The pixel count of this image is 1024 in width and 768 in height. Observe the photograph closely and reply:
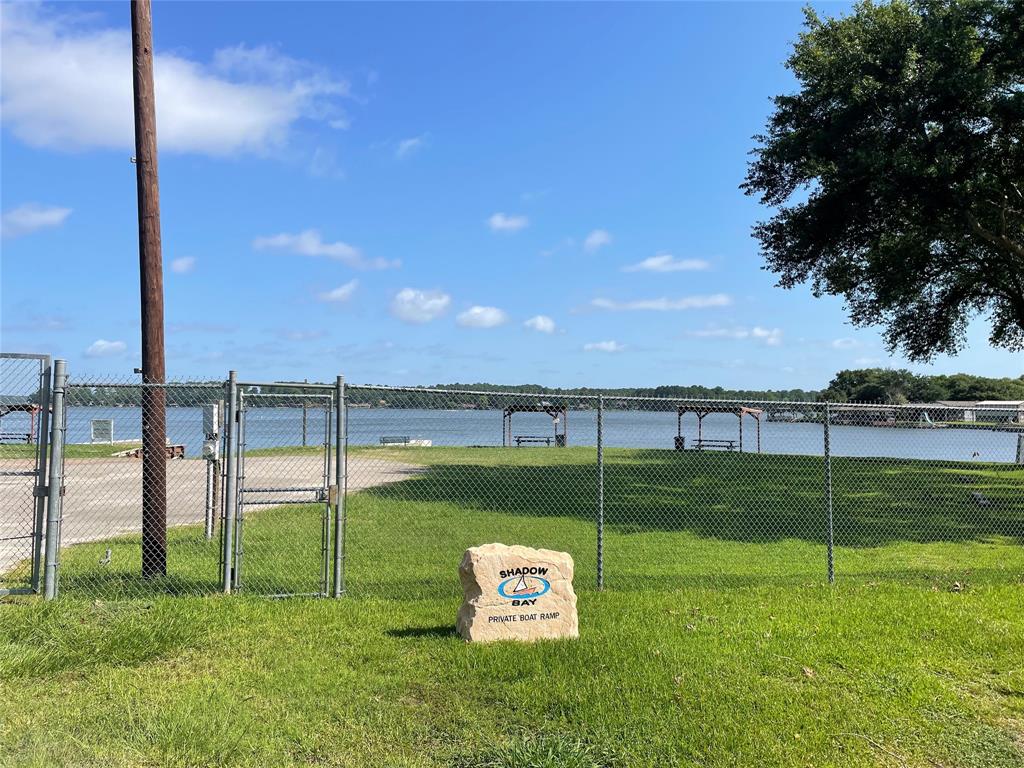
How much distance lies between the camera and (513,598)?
222 inches

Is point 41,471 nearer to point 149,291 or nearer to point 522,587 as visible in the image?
point 149,291

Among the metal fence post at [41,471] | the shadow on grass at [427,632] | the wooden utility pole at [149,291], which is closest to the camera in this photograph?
the shadow on grass at [427,632]

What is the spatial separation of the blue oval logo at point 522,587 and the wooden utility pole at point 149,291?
4.23 m

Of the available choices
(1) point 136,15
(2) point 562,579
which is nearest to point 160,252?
(1) point 136,15

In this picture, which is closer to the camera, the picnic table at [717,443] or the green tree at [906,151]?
the green tree at [906,151]

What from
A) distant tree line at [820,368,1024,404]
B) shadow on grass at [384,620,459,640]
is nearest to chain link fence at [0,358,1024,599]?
shadow on grass at [384,620,459,640]

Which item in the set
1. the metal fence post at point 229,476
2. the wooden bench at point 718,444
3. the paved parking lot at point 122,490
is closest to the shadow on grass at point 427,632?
the metal fence post at point 229,476

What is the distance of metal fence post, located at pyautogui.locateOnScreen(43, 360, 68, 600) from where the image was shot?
21.7 ft

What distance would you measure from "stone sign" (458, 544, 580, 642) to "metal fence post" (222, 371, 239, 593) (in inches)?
99.4

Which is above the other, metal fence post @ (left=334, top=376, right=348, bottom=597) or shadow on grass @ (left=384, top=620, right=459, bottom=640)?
metal fence post @ (left=334, top=376, right=348, bottom=597)

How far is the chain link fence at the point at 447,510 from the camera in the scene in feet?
23.5

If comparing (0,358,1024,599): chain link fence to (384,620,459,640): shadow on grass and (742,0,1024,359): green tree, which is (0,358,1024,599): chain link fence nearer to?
(384,620,459,640): shadow on grass

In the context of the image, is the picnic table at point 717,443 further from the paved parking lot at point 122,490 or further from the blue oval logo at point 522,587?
the blue oval logo at point 522,587

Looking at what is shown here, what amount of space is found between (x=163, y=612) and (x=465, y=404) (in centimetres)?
472
